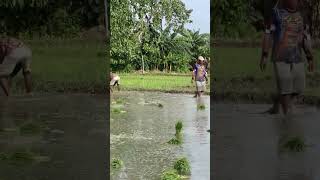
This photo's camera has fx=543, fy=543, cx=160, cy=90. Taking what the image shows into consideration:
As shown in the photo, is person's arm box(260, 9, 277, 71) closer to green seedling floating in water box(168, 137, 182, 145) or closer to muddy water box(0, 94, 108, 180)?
muddy water box(0, 94, 108, 180)

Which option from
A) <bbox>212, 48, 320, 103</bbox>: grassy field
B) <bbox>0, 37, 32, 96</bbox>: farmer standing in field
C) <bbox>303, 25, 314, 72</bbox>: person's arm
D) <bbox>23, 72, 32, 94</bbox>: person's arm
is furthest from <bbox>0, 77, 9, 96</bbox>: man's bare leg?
<bbox>303, 25, 314, 72</bbox>: person's arm

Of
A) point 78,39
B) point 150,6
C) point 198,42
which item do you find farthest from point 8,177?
point 150,6

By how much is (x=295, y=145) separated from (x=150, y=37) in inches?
332

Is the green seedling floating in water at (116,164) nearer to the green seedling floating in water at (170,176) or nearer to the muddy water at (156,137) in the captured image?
the muddy water at (156,137)

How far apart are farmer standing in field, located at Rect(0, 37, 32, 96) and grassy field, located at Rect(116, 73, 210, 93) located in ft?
20.9

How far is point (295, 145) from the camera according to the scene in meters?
3.96

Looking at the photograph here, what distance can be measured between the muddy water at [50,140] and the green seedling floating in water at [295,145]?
1.36 metres

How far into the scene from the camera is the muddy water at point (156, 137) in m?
4.44

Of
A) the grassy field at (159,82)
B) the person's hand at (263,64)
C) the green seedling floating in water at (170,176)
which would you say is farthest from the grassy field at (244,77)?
the grassy field at (159,82)

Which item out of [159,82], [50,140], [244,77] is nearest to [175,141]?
[50,140]

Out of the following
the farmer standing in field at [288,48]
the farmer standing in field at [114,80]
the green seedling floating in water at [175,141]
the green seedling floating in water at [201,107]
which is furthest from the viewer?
the farmer standing in field at [114,80]

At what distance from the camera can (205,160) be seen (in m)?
4.63

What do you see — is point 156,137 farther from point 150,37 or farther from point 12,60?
point 150,37

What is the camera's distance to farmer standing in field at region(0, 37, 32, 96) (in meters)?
3.98
